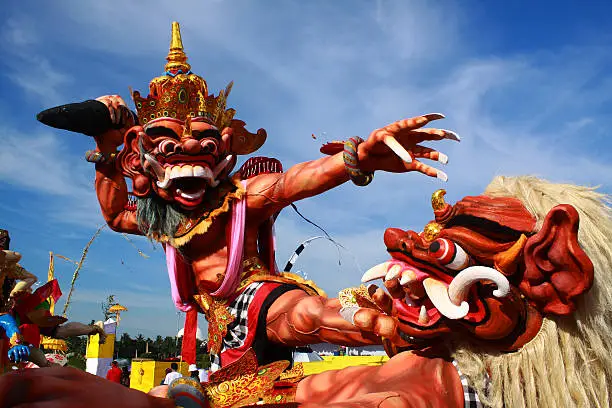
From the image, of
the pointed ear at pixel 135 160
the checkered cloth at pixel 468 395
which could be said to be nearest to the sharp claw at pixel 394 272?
the checkered cloth at pixel 468 395

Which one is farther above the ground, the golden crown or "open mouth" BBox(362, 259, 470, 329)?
the golden crown

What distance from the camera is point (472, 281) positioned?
1252 mm

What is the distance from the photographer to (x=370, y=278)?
1442 millimetres

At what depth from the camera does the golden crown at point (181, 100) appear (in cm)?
291

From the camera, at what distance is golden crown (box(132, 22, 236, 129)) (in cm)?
291

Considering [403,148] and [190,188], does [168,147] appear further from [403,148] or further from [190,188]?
[403,148]

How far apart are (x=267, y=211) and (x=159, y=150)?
557 mm

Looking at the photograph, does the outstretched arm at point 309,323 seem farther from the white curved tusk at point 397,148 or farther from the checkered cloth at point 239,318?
the white curved tusk at point 397,148

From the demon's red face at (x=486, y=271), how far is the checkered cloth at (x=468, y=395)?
0.10 meters

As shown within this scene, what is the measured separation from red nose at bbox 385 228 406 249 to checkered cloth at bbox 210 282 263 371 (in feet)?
4.03

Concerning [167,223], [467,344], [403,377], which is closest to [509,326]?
[467,344]

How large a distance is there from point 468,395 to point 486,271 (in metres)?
0.29

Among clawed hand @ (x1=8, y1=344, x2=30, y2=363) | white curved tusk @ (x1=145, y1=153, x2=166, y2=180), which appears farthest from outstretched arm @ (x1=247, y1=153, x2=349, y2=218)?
clawed hand @ (x1=8, y1=344, x2=30, y2=363)

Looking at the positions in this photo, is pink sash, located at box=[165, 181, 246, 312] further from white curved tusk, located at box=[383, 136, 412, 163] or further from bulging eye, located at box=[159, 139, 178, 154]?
white curved tusk, located at box=[383, 136, 412, 163]
